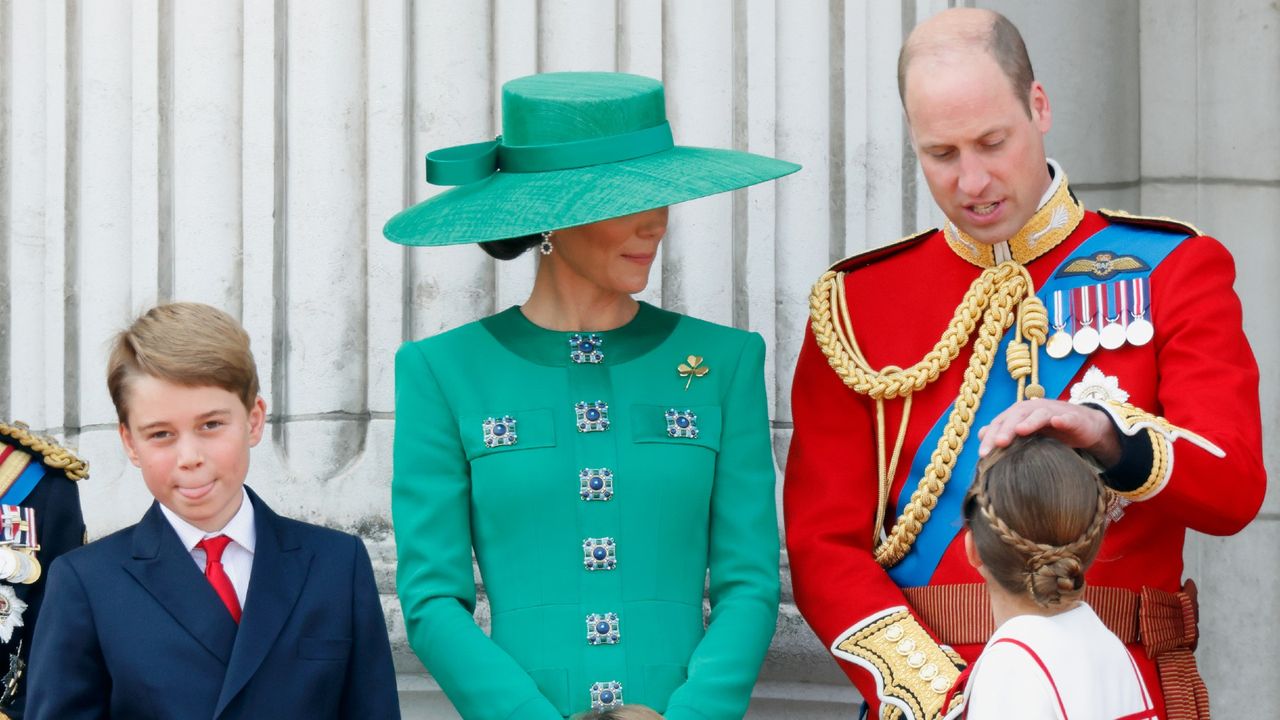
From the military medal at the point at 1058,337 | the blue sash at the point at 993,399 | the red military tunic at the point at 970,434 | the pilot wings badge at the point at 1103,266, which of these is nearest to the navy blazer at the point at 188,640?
the red military tunic at the point at 970,434

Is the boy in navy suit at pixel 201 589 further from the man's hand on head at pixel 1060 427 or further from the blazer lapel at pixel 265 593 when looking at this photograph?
the man's hand on head at pixel 1060 427

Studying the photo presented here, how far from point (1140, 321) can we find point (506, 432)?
43.0 inches

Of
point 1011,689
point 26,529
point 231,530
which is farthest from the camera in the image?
point 26,529

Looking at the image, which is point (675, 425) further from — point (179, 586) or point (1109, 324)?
point (179, 586)

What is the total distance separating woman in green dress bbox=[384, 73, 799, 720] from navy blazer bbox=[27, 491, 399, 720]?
16 cm

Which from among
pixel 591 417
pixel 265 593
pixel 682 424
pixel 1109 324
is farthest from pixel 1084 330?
pixel 265 593

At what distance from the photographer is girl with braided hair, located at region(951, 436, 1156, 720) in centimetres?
277

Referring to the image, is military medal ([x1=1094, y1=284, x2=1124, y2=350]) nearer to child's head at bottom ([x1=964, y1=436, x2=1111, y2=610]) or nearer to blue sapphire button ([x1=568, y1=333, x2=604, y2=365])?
child's head at bottom ([x1=964, y1=436, x2=1111, y2=610])

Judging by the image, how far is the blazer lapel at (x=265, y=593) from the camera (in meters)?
3.18

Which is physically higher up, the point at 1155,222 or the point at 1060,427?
the point at 1155,222

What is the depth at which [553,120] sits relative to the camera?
347cm

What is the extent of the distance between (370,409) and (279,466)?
0.78ft

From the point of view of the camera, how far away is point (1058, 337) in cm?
335

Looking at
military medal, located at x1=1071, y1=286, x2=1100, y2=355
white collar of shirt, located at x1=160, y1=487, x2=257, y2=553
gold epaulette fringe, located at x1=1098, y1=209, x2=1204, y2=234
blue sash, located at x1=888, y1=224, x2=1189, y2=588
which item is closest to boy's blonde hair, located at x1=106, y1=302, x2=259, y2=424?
white collar of shirt, located at x1=160, y1=487, x2=257, y2=553
